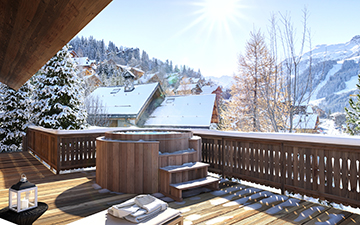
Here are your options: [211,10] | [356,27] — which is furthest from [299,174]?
[211,10]

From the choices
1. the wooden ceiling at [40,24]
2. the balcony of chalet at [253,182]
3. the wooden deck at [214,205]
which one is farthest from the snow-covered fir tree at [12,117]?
the wooden ceiling at [40,24]

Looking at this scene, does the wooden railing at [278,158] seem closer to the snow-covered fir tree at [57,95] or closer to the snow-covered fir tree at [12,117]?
the snow-covered fir tree at [57,95]

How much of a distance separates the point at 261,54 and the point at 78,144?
398 inches

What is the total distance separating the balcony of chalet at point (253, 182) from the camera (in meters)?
2.93

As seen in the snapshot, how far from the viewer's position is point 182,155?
4.04 meters

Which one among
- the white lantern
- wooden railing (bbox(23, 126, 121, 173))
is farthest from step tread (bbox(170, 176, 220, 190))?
→ wooden railing (bbox(23, 126, 121, 173))

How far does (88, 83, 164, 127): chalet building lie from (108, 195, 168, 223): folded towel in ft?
42.1

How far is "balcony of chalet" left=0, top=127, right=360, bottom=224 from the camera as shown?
9.60ft

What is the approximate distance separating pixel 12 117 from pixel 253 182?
10718 mm

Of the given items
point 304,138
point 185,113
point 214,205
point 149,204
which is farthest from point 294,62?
point 185,113

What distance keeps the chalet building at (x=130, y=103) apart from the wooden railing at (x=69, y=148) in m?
8.78

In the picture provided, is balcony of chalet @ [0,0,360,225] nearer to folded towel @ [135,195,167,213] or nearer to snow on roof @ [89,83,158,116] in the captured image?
folded towel @ [135,195,167,213]

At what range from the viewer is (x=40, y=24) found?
1785mm

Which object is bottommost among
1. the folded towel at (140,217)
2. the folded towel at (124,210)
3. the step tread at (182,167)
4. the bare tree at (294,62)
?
the step tread at (182,167)
